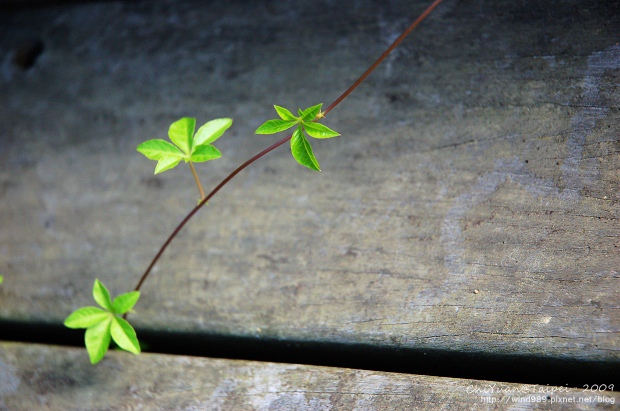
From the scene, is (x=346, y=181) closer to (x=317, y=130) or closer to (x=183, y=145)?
(x=317, y=130)

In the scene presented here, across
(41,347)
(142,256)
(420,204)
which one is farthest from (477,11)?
(41,347)

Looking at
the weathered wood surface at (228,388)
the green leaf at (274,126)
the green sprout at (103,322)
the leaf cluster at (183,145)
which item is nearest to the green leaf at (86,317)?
the green sprout at (103,322)

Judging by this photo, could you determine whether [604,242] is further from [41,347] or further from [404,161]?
[41,347]

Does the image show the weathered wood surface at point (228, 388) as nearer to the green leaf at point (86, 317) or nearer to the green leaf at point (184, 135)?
the green leaf at point (86, 317)

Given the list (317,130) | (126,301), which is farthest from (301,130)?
(126,301)

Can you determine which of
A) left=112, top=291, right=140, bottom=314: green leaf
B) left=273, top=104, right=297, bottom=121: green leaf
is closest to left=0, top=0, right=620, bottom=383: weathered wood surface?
left=112, top=291, right=140, bottom=314: green leaf

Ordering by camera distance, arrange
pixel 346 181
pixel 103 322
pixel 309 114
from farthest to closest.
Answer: pixel 346 181, pixel 103 322, pixel 309 114
